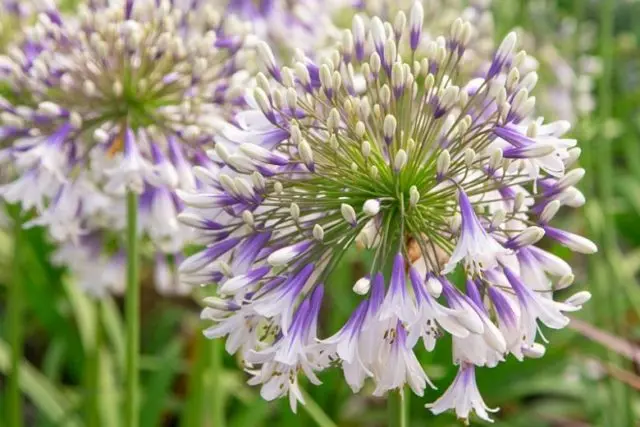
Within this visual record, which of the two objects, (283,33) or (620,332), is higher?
(283,33)

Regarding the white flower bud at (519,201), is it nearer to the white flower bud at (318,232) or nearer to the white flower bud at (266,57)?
the white flower bud at (318,232)

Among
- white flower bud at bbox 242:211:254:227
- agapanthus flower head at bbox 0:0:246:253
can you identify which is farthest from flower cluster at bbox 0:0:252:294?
white flower bud at bbox 242:211:254:227

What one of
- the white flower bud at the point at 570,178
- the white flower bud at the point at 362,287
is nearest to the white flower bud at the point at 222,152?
the white flower bud at the point at 362,287

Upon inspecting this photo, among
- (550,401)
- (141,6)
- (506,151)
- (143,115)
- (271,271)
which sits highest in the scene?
(141,6)

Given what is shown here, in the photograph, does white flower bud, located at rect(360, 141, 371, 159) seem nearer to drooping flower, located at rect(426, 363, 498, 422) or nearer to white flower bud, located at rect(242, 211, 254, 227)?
white flower bud, located at rect(242, 211, 254, 227)

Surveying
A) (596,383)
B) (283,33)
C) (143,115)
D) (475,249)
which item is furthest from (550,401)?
(475,249)

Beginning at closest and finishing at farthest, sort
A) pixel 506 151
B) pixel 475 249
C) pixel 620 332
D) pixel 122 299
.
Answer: pixel 475 249, pixel 506 151, pixel 620 332, pixel 122 299

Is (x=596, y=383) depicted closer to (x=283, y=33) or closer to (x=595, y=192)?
(x=595, y=192)

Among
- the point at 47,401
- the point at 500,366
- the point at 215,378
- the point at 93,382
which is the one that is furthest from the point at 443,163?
the point at 47,401
